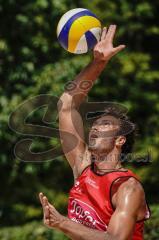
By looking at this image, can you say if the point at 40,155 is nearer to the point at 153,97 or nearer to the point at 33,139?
the point at 33,139

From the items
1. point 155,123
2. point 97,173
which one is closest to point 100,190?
point 97,173

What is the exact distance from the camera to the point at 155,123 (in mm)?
13016

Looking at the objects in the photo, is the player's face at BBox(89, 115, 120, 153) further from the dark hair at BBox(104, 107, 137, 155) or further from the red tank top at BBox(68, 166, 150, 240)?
the red tank top at BBox(68, 166, 150, 240)

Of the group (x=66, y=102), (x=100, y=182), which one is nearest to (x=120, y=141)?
(x=100, y=182)

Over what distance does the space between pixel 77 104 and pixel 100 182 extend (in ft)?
2.99

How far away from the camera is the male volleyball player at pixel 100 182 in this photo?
15.7 ft

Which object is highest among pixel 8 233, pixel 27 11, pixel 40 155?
pixel 27 11

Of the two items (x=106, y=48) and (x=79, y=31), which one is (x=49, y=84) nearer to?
(x=79, y=31)

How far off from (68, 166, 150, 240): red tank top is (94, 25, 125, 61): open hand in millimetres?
934

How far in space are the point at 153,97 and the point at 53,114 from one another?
11.0 feet

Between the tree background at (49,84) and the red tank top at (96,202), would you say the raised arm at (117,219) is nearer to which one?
the red tank top at (96,202)

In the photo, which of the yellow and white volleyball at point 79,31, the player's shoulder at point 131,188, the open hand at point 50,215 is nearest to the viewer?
the open hand at point 50,215

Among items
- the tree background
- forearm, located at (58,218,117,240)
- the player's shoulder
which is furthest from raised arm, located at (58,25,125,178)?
the tree background

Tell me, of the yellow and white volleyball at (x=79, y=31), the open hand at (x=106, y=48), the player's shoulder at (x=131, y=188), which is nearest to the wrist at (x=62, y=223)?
the player's shoulder at (x=131, y=188)
